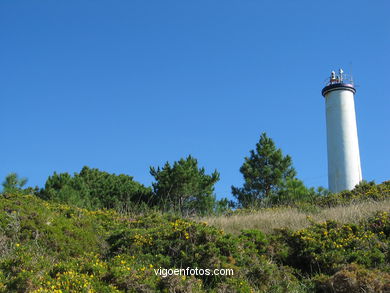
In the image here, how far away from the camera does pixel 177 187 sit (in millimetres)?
18375

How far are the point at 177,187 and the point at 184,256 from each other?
12123 millimetres

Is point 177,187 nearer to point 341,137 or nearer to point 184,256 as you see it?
point 341,137

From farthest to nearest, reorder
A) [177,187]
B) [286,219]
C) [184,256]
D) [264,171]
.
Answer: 1. [264,171]
2. [177,187]
3. [286,219]
4. [184,256]

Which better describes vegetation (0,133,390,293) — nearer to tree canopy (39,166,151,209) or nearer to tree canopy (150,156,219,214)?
tree canopy (39,166,151,209)

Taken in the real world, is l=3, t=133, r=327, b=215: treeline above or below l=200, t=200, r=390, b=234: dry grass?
above

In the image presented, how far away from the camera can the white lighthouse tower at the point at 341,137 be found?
22.7 meters

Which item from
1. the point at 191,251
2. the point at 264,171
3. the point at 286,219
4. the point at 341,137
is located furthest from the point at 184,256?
the point at 341,137

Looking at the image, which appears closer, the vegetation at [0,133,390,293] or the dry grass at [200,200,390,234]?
the vegetation at [0,133,390,293]

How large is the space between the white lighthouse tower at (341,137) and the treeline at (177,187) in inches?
87.7

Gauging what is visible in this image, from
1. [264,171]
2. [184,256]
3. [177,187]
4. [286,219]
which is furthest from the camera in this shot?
[264,171]

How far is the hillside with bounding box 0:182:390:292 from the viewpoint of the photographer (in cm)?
512

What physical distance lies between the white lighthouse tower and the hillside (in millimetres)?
14509

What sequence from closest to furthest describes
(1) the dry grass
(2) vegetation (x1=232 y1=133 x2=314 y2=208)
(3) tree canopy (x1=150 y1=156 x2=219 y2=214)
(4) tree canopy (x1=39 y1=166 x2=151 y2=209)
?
(1) the dry grass < (4) tree canopy (x1=39 y1=166 x2=151 y2=209) < (3) tree canopy (x1=150 y1=156 x2=219 y2=214) < (2) vegetation (x1=232 y1=133 x2=314 y2=208)

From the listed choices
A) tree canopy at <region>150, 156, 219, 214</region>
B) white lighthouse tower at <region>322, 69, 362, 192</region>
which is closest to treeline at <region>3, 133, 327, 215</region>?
tree canopy at <region>150, 156, 219, 214</region>
